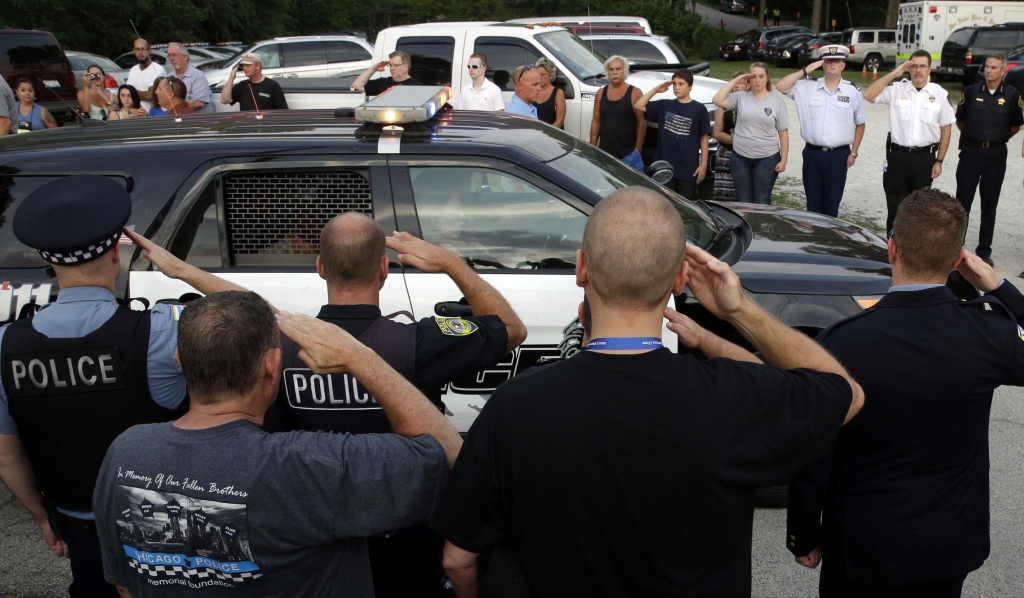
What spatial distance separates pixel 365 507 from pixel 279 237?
225 centimetres

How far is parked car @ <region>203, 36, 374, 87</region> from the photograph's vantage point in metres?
13.0

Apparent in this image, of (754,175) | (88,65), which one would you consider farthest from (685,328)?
(88,65)

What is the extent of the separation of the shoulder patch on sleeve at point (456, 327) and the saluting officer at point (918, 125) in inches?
241

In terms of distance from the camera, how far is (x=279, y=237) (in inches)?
149

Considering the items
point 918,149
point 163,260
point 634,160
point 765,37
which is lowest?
point 634,160

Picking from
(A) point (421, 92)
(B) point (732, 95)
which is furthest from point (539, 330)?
(B) point (732, 95)

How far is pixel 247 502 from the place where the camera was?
170cm

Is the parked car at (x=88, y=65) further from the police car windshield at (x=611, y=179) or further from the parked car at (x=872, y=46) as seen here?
the parked car at (x=872, y=46)

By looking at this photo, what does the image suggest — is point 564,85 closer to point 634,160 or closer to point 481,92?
point 481,92

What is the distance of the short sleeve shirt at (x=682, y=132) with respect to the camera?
775 cm

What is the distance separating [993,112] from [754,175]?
2147 mm

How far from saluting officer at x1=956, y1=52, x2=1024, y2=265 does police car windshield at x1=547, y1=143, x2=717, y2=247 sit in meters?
4.49

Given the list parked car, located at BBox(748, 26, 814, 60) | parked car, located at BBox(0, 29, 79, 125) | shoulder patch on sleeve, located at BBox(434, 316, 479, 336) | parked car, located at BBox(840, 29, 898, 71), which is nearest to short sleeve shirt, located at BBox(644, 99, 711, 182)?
shoulder patch on sleeve, located at BBox(434, 316, 479, 336)

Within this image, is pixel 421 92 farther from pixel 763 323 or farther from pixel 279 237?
pixel 763 323
